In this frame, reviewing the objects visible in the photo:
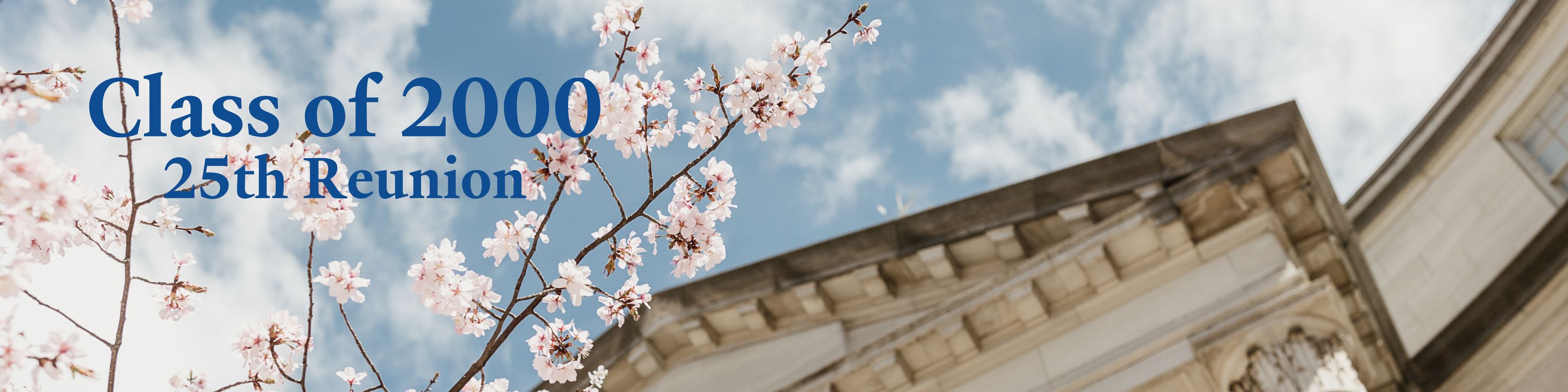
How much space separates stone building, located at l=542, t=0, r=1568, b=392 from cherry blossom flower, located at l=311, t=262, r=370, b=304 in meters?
6.76

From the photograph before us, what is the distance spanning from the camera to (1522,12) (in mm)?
17047

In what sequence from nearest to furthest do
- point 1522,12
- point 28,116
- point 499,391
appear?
point 28,116
point 499,391
point 1522,12

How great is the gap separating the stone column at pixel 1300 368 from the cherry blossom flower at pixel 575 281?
6.71 m

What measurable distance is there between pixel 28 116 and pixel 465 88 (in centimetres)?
353

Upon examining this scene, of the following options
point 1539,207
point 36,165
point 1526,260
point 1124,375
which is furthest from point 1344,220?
point 36,165

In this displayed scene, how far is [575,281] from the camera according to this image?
644 centimetres

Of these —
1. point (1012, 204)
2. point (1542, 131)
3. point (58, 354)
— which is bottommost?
point (58, 354)

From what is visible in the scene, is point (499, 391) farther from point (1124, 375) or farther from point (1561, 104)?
point (1561, 104)

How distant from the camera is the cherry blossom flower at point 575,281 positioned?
20.9 feet

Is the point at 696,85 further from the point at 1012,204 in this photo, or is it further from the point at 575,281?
the point at 1012,204

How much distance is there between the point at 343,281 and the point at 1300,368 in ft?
27.2

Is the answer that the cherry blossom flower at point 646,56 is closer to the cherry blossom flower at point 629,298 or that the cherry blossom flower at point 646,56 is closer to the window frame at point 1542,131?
the cherry blossom flower at point 629,298

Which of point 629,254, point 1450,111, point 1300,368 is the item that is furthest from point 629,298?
point 1450,111

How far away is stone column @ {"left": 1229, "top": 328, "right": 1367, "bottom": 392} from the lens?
31.1ft
